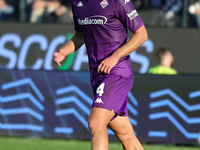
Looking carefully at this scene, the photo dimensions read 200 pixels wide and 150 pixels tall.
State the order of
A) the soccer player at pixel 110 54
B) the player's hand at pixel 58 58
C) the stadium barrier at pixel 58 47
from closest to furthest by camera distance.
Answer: the soccer player at pixel 110 54, the player's hand at pixel 58 58, the stadium barrier at pixel 58 47

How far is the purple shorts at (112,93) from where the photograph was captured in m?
5.34

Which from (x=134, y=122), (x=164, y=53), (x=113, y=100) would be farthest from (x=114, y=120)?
(x=164, y=53)

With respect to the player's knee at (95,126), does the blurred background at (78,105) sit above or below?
below

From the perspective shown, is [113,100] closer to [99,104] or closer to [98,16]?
[99,104]

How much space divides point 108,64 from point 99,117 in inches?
19.9

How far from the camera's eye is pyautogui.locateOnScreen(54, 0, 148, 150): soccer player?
532 cm

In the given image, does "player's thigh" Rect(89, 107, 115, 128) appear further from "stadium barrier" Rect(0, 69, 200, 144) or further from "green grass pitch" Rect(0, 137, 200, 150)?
"stadium barrier" Rect(0, 69, 200, 144)

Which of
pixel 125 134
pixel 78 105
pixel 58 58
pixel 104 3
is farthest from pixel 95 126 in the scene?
pixel 78 105

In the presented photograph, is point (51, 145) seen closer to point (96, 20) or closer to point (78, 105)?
point (78, 105)

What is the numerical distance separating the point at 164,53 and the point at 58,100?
243 centimetres

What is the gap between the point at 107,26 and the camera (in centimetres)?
548

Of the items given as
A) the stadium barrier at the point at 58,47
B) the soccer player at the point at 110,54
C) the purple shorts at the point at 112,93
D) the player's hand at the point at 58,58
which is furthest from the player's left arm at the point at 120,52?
the stadium barrier at the point at 58,47

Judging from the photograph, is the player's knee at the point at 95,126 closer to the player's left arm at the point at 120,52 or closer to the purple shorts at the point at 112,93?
the purple shorts at the point at 112,93

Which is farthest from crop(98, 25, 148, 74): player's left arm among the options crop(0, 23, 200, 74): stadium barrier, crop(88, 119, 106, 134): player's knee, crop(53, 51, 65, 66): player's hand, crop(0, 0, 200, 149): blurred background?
crop(0, 23, 200, 74): stadium barrier
